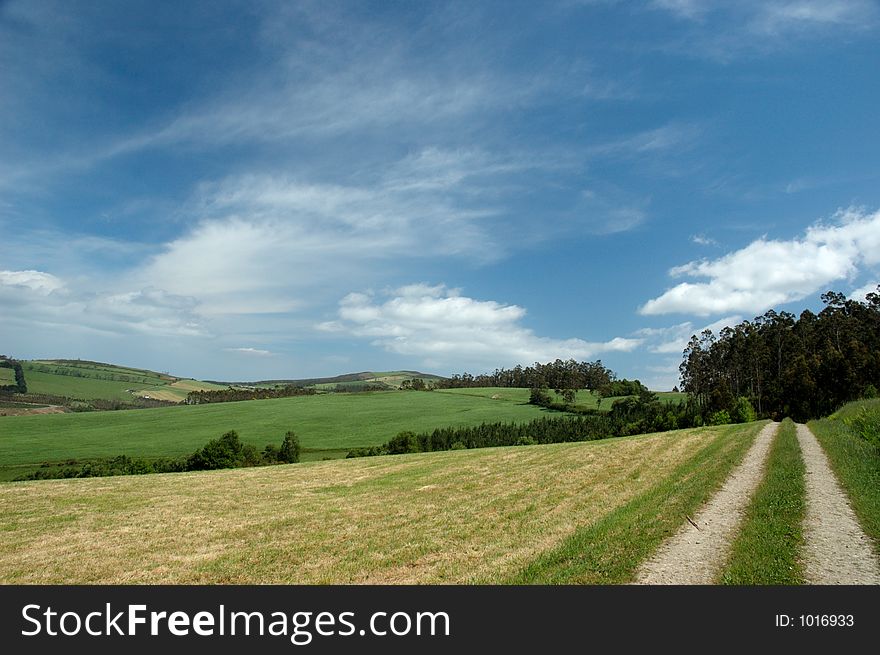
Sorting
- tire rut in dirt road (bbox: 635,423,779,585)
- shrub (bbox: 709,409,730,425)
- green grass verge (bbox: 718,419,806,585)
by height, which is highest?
green grass verge (bbox: 718,419,806,585)

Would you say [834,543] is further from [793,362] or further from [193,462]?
[793,362]

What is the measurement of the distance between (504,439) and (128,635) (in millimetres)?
113377

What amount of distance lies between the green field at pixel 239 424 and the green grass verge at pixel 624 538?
80.6 m

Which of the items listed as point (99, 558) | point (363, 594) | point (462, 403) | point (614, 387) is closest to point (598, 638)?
point (363, 594)

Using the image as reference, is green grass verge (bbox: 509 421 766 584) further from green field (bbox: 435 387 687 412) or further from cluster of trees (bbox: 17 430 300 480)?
green field (bbox: 435 387 687 412)

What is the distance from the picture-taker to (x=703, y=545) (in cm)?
1230

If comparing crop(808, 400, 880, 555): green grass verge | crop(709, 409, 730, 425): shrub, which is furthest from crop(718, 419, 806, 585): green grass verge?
crop(709, 409, 730, 425): shrub

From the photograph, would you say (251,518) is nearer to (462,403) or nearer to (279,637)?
(279,637)

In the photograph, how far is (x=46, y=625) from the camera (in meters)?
9.46

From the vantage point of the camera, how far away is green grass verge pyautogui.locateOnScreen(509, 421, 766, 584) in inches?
435

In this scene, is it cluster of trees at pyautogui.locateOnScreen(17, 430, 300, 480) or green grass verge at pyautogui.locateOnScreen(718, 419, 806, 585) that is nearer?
green grass verge at pyautogui.locateOnScreen(718, 419, 806, 585)

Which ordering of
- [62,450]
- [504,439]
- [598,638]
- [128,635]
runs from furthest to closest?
[504,439], [62,450], [128,635], [598,638]

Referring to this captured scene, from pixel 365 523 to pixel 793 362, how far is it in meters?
110

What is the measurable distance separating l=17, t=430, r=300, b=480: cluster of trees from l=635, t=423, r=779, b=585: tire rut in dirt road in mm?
74428
